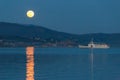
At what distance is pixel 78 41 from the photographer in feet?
496

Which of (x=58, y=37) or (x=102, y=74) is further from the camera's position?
(x=58, y=37)

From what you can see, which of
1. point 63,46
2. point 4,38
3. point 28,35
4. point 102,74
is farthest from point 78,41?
point 102,74

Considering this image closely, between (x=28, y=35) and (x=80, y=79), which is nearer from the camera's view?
(x=80, y=79)

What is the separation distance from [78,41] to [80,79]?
12283cm

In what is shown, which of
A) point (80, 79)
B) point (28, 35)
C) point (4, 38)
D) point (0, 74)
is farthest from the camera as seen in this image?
point (28, 35)

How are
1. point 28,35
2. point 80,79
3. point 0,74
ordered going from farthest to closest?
point 28,35, point 0,74, point 80,79

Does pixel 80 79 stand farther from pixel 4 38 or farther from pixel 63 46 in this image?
pixel 63 46

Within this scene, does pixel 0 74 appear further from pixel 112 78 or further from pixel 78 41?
pixel 78 41

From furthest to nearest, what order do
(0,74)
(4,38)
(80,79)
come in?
1. (4,38)
2. (0,74)
3. (80,79)

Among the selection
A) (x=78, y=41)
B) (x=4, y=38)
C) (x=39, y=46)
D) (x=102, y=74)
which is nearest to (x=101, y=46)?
(x=78, y=41)

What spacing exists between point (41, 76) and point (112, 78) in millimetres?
4180

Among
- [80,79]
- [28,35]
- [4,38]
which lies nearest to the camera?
[80,79]

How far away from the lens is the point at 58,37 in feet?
465

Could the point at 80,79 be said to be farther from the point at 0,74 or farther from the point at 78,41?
the point at 78,41
